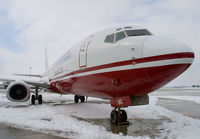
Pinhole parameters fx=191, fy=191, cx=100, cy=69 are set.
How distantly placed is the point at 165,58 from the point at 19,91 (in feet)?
30.9

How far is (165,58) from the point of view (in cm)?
439

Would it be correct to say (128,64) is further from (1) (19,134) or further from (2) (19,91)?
(2) (19,91)

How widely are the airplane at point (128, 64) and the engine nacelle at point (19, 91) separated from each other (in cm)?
501

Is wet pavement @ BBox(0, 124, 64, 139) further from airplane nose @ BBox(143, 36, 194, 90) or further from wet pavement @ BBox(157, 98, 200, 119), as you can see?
wet pavement @ BBox(157, 98, 200, 119)

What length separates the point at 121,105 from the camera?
19.1 feet

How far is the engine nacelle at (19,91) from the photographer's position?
1063 cm

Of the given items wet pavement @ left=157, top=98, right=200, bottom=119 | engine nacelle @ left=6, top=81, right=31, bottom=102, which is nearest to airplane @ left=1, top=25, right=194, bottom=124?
wet pavement @ left=157, top=98, right=200, bottom=119

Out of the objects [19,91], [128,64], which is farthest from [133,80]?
[19,91]

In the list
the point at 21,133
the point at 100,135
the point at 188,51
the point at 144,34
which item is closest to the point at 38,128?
the point at 21,133

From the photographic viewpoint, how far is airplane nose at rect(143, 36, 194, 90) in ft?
14.2

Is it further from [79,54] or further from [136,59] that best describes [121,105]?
[79,54]

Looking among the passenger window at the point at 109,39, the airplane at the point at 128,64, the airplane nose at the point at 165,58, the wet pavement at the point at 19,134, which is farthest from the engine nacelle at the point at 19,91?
the airplane nose at the point at 165,58

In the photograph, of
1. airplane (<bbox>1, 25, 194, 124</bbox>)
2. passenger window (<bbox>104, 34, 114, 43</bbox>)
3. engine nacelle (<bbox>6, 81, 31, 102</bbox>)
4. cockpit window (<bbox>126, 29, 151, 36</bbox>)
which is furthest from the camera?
engine nacelle (<bbox>6, 81, 31, 102</bbox>)

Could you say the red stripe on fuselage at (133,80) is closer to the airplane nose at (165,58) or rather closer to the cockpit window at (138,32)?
the airplane nose at (165,58)
